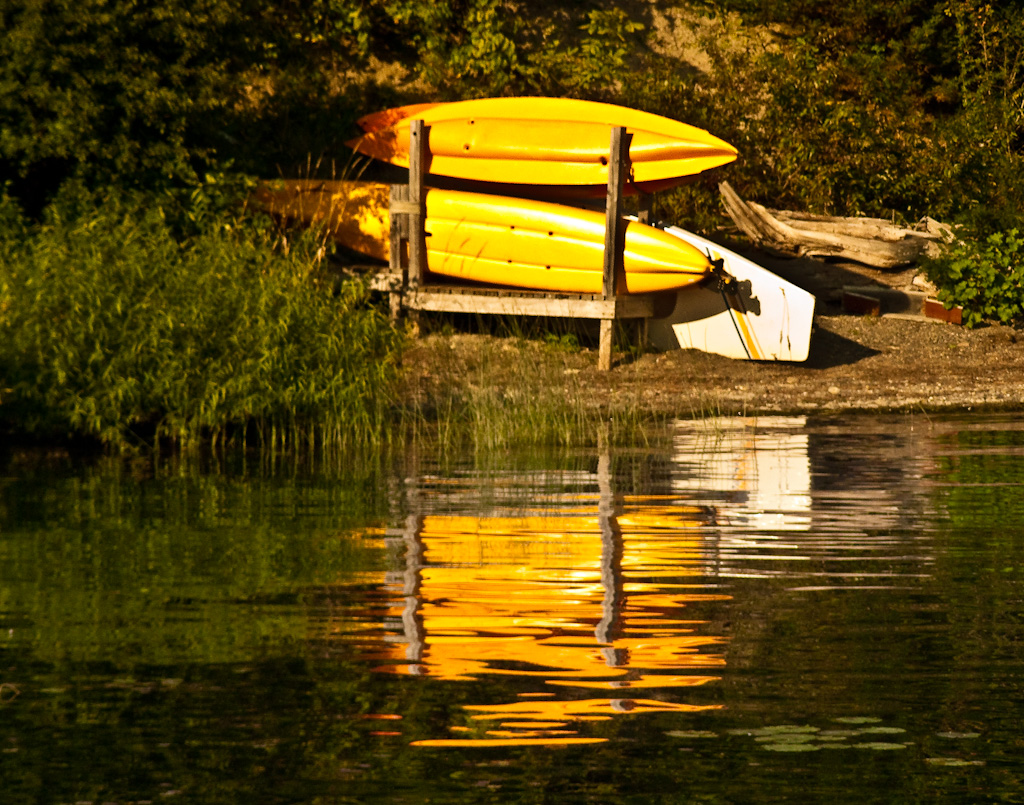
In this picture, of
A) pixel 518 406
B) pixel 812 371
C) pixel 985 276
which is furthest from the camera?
pixel 985 276

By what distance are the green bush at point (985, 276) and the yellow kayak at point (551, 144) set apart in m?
2.95

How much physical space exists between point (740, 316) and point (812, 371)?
3.13 ft

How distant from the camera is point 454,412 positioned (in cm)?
1391

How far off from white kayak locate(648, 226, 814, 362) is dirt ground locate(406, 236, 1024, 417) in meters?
0.18

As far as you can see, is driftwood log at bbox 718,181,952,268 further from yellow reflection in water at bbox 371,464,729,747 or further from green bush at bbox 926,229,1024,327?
yellow reflection in water at bbox 371,464,729,747

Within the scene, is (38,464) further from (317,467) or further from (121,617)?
(121,617)

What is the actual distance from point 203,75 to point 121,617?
10458mm

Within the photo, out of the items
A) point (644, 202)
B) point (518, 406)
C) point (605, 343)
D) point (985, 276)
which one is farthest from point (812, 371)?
point (518, 406)

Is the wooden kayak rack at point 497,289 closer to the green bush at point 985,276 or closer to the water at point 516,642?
the green bush at point 985,276

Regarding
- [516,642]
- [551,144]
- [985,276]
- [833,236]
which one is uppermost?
[551,144]

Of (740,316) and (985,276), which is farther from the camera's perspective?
(985,276)

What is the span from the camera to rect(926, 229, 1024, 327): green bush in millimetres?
18359

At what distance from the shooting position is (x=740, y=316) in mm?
17031

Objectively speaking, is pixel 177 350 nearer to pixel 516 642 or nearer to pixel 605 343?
pixel 605 343
